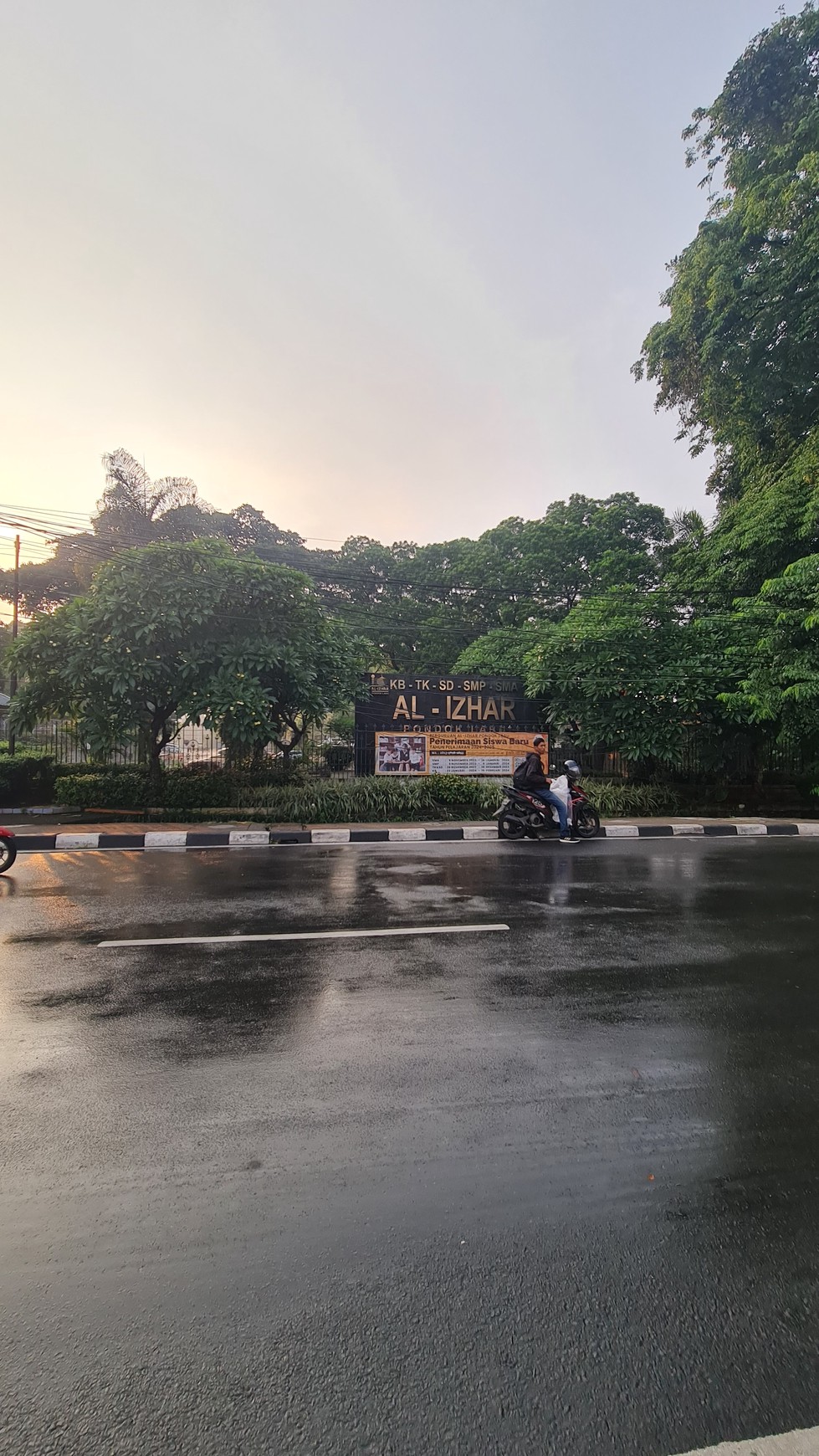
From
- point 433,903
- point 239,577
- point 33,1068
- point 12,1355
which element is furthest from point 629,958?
point 239,577

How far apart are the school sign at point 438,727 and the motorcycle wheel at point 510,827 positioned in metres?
3.65

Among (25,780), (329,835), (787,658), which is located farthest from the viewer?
(25,780)

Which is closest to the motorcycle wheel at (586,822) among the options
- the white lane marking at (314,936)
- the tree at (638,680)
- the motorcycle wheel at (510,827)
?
the motorcycle wheel at (510,827)

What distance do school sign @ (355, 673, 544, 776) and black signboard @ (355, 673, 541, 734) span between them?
0.06 ft

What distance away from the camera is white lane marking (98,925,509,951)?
4934mm

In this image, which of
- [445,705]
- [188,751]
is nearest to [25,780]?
[188,751]

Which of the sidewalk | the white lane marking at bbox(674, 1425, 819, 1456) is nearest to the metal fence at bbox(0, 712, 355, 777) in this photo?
the sidewalk

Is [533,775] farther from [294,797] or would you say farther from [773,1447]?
[773,1447]

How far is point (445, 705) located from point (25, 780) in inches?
345

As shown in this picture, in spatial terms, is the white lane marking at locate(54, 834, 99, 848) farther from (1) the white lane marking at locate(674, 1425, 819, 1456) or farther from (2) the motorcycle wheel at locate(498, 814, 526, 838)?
(1) the white lane marking at locate(674, 1425, 819, 1456)

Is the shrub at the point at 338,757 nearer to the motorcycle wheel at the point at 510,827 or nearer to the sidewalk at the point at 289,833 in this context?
the sidewalk at the point at 289,833

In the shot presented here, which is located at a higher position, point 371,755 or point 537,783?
point 371,755

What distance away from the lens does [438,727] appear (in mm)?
14305

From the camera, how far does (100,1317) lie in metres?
1.74
